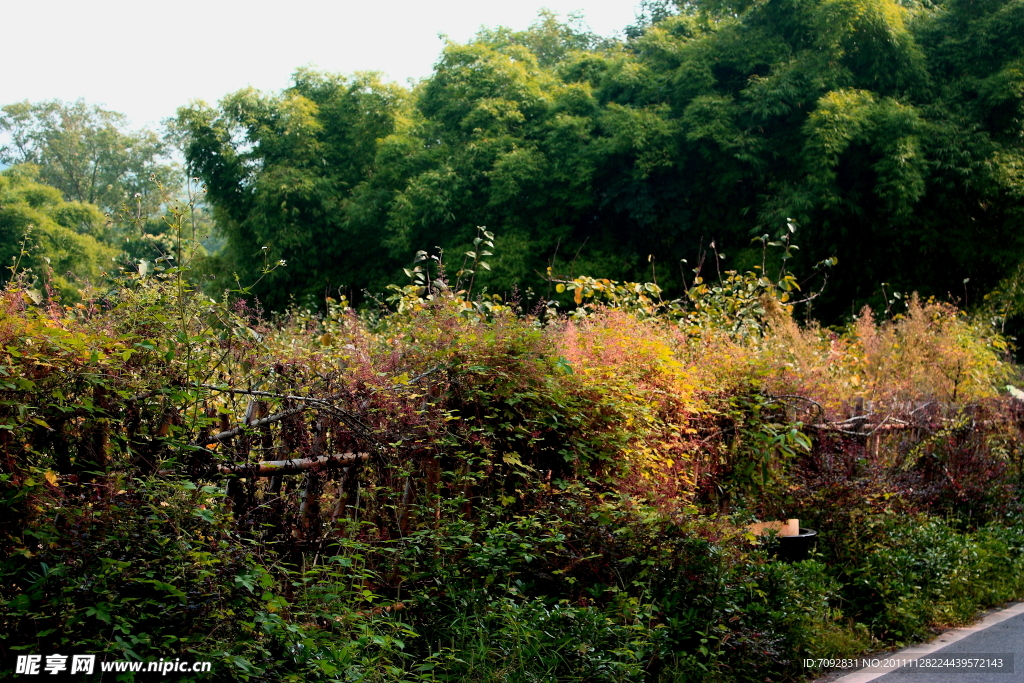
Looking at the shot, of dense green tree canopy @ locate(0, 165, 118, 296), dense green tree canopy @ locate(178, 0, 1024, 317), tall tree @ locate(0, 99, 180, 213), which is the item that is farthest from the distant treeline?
tall tree @ locate(0, 99, 180, 213)

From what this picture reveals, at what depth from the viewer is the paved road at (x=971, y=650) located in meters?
5.55

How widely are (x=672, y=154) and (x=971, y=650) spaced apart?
2085 cm

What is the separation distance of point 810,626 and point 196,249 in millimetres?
4813

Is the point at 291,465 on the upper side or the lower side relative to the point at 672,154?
lower

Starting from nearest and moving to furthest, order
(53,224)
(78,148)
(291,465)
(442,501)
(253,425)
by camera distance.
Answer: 1. (253,425)
2. (291,465)
3. (442,501)
4. (53,224)
5. (78,148)

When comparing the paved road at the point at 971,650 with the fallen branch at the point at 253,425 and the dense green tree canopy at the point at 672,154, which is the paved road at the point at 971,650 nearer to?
the fallen branch at the point at 253,425

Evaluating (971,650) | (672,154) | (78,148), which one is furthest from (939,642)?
(78,148)

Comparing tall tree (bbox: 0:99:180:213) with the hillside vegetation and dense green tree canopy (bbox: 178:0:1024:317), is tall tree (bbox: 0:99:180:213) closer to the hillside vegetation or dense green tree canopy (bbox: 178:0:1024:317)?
dense green tree canopy (bbox: 178:0:1024:317)

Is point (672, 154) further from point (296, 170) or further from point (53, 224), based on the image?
point (53, 224)

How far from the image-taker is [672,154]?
25328 mm

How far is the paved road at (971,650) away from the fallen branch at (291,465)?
3603 mm

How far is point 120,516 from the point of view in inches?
140

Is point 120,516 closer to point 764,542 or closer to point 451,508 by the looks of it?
point 451,508

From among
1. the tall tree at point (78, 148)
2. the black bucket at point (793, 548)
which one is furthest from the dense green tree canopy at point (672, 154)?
the tall tree at point (78, 148)
